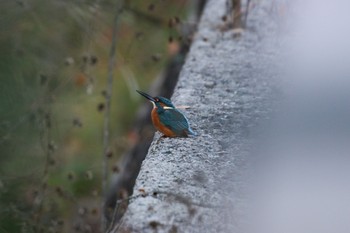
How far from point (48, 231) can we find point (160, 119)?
3.97 feet

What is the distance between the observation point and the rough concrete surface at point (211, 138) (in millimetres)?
2336

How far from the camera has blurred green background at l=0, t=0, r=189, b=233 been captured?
4305mm

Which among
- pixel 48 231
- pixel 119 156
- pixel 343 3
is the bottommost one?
pixel 119 156

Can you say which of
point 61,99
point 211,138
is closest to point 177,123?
point 211,138

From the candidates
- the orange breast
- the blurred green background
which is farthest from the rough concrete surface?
the blurred green background

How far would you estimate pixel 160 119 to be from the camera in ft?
9.84

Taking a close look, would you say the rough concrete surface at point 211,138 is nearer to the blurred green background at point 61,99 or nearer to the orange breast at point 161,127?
Answer: the orange breast at point 161,127

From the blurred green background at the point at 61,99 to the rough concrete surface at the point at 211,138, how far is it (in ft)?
1.55

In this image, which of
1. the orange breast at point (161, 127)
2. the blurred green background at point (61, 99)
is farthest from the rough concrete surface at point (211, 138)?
the blurred green background at point (61, 99)

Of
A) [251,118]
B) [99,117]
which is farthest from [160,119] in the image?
[99,117]

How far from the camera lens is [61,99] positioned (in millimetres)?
5891

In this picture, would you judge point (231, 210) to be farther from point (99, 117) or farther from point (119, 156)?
point (99, 117)

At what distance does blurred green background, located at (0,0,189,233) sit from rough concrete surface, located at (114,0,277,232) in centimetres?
47

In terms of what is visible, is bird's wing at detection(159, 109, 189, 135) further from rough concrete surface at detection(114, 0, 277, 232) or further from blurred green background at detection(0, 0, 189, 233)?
blurred green background at detection(0, 0, 189, 233)
